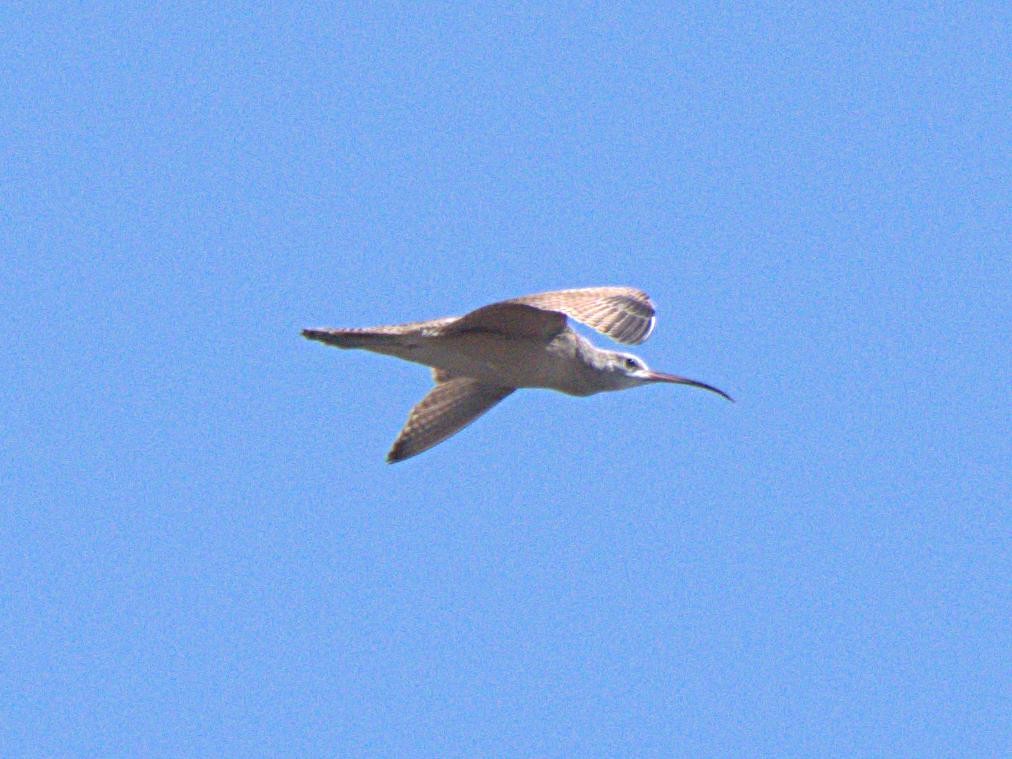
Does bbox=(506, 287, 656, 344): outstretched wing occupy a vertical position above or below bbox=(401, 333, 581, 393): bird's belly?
above

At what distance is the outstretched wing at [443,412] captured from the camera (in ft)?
62.3

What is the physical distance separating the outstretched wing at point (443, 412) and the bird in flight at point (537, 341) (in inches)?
23.5

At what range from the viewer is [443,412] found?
1908 cm

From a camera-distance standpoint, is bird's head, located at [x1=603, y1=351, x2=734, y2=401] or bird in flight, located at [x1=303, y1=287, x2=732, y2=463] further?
bird's head, located at [x1=603, y1=351, x2=734, y2=401]

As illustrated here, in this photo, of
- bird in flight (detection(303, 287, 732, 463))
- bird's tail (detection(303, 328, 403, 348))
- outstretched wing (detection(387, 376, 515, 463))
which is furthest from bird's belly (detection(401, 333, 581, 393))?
outstretched wing (detection(387, 376, 515, 463))

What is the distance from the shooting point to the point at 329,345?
16.3 metres

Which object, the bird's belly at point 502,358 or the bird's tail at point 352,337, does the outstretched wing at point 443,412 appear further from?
the bird's tail at point 352,337

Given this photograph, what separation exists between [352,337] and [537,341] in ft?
6.17

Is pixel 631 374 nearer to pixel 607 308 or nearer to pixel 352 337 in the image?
pixel 607 308

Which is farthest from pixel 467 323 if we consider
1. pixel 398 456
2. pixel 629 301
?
pixel 398 456

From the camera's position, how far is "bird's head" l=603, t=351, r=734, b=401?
17.5 meters

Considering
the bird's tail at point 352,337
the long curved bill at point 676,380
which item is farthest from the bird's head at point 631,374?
the bird's tail at point 352,337

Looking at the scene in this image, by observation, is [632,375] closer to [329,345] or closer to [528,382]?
[528,382]

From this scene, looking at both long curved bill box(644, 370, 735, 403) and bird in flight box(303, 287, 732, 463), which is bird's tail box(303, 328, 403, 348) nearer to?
bird in flight box(303, 287, 732, 463)
